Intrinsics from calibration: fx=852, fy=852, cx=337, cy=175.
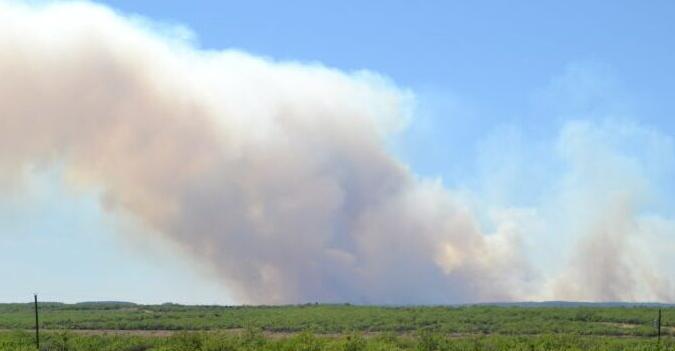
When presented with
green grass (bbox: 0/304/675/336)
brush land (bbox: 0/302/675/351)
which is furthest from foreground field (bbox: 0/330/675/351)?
green grass (bbox: 0/304/675/336)

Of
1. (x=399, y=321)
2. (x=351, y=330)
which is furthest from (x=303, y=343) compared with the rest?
(x=399, y=321)

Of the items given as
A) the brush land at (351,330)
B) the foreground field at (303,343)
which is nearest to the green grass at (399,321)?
the brush land at (351,330)

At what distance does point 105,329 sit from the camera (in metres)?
139

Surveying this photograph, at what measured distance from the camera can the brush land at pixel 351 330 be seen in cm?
9325

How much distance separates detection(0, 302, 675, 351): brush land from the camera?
3671 inches

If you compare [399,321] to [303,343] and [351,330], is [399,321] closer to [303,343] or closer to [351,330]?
[351,330]

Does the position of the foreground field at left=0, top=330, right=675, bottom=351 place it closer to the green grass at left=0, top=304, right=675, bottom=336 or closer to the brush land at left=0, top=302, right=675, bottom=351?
the brush land at left=0, top=302, right=675, bottom=351

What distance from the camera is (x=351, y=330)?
417ft

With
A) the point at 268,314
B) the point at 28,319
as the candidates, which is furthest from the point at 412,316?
the point at 28,319

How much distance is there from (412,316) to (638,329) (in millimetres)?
37960

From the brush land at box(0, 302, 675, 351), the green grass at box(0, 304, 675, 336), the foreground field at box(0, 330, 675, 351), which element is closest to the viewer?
the foreground field at box(0, 330, 675, 351)

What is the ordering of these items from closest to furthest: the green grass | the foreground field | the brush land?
the foreground field, the brush land, the green grass

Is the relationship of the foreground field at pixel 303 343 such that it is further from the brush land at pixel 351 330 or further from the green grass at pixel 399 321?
the green grass at pixel 399 321

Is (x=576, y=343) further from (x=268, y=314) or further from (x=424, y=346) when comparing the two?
(x=268, y=314)
